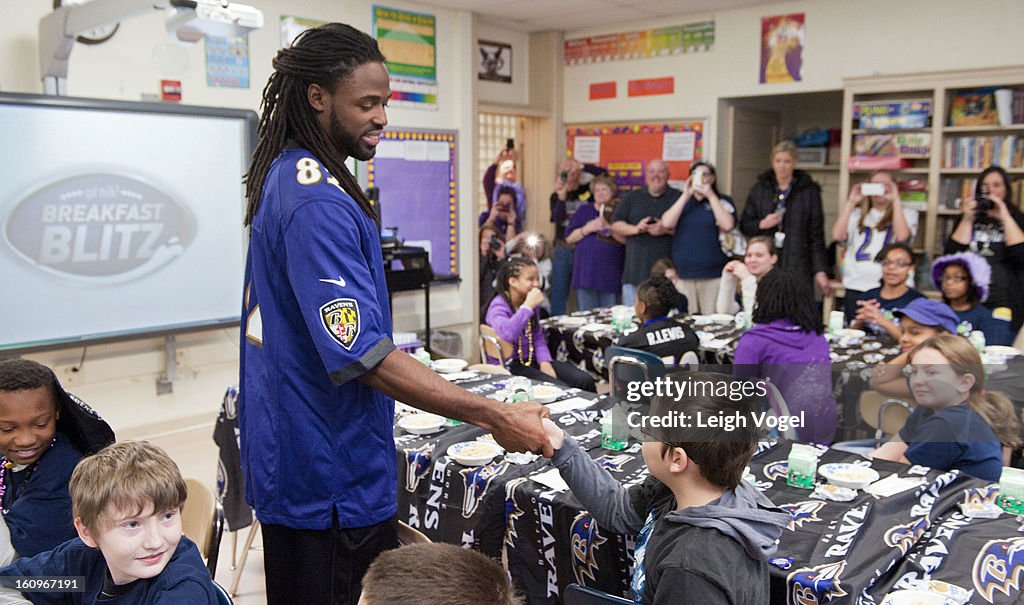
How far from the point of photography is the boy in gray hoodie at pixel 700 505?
1.58 metres

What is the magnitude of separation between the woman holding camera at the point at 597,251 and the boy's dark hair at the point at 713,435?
5.40 metres

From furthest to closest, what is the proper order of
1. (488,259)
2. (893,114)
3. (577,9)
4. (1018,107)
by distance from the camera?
1. (488,259)
2. (577,9)
3. (893,114)
4. (1018,107)

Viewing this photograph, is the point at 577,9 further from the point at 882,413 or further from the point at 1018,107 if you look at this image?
the point at 882,413

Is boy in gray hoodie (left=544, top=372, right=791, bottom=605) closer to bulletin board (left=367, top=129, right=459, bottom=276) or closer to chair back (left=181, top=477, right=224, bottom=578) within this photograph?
chair back (left=181, top=477, right=224, bottom=578)

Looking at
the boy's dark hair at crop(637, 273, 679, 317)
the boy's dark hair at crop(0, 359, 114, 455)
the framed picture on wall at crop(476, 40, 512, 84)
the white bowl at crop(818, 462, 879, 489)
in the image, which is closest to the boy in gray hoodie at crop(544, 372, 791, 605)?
the white bowl at crop(818, 462, 879, 489)

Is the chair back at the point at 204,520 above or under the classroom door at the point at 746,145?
under

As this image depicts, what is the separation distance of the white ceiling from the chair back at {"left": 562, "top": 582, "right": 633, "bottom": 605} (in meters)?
5.65

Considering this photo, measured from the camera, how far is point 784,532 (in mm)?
2051

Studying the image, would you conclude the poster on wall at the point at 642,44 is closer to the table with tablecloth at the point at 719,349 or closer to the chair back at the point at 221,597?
the table with tablecloth at the point at 719,349

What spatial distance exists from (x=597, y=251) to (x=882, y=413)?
4.07m

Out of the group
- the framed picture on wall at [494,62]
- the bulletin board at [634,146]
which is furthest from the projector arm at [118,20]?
the bulletin board at [634,146]

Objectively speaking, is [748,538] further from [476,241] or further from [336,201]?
[476,241]

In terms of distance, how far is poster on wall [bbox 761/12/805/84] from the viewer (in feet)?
21.5

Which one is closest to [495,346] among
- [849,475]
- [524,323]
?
[524,323]
